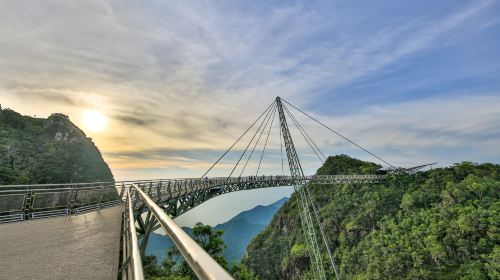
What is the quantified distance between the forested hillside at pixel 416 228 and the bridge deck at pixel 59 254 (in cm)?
5444

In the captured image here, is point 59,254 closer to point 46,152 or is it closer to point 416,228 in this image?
point 416,228

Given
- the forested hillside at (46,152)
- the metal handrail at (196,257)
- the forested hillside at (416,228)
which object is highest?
the forested hillside at (46,152)

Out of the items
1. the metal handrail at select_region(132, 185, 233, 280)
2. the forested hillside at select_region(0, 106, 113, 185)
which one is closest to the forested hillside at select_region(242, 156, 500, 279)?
the metal handrail at select_region(132, 185, 233, 280)

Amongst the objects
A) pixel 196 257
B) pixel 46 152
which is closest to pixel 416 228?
pixel 196 257

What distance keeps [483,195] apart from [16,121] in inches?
3739

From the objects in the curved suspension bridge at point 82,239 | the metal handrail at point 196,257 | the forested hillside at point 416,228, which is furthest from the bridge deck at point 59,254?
the forested hillside at point 416,228

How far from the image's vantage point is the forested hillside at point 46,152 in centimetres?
4906

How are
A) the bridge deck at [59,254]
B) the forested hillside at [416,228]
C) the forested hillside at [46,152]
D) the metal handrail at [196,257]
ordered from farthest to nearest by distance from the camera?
the forested hillside at [46,152] < the forested hillside at [416,228] < the bridge deck at [59,254] < the metal handrail at [196,257]

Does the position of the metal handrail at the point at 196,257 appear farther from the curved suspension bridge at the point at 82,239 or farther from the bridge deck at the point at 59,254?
the bridge deck at the point at 59,254

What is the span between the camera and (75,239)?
606 cm

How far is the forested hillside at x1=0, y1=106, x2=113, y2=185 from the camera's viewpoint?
49.1 m

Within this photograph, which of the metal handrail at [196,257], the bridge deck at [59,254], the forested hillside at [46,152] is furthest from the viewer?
the forested hillside at [46,152]

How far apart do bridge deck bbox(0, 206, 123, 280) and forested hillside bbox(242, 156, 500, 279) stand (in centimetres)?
5444

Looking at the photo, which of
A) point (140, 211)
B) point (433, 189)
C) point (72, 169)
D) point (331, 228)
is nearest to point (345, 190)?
point (331, 228)
